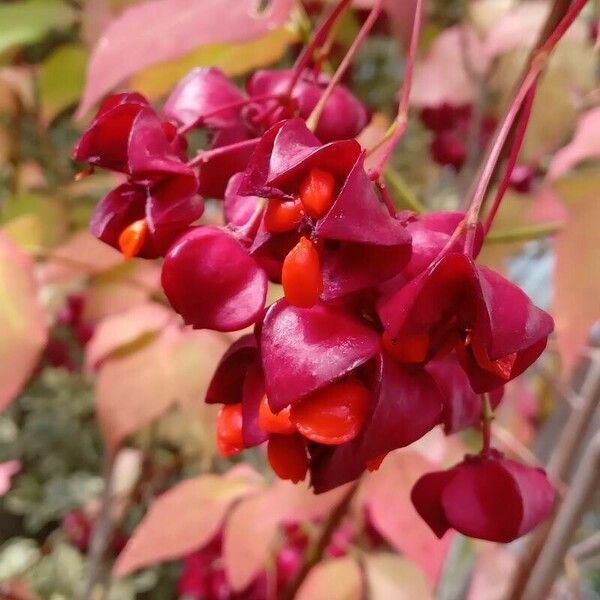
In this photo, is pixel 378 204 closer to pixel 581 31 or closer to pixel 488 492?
pixel 488 492

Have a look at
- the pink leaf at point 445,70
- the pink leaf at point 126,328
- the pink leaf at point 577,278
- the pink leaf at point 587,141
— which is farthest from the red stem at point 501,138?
the pink leaf at point 445,70

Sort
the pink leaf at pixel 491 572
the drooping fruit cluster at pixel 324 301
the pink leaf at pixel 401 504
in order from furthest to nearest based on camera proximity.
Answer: the pink leaf at pixel 491 572 → the pink leaf at pixel 401 504 → the drooping fruit cluster at pixel 324 301

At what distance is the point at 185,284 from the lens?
19 cm

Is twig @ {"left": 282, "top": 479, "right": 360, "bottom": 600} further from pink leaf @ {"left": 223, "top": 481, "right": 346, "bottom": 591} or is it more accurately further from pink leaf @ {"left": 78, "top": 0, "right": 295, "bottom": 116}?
pink leaf @ {"left": 78, "top": 0, "right": 295, "bottom": 116}

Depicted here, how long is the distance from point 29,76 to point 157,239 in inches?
25.0

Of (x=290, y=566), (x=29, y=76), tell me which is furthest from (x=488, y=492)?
(x=29, y=76)

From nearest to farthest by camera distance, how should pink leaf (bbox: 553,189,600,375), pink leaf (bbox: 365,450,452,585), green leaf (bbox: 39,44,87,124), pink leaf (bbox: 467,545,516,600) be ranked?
pink leaf (bbox: 553,189,600,375) → pink leaf (bbox: 365,450,452,585) → pink leaf (bbox: 467,545,516,600) → green leaf (bbox: 39,44,87,124)

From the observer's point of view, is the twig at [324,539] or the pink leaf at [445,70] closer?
the twig at [324,539]

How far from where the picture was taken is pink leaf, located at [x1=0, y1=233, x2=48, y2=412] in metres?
Answer: 0.37

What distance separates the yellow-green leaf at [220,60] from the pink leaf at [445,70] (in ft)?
0.87

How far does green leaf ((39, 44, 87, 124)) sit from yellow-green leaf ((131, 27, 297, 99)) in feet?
0.66

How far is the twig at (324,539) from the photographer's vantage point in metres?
0.34

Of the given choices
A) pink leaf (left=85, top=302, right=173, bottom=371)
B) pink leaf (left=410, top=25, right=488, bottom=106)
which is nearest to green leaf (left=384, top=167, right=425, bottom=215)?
pink leaf (left=85, top=302, right=173, bottom=371)

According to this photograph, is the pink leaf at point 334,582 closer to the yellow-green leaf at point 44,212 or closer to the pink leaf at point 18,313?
the pink leaf at point 18,313
